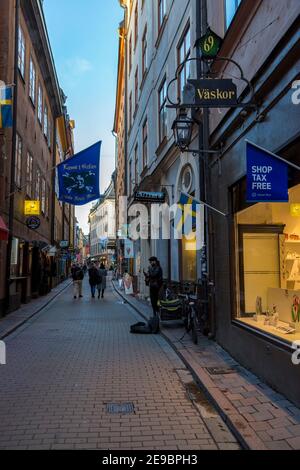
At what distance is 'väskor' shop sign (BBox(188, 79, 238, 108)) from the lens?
6750 mm

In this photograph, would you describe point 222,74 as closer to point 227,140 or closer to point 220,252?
point 227,140

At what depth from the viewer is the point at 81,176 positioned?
14992 mm

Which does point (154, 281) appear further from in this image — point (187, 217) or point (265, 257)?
point (265, 257)

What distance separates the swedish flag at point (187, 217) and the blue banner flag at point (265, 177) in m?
5.17

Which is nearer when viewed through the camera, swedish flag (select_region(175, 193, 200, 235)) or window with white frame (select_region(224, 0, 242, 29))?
window with white frame (select_region(224, 0, 242, 29))

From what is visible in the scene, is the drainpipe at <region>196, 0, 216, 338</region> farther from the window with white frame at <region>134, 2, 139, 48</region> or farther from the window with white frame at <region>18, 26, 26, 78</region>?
the window with white frame at <region>134, 2, 139, 48</region>

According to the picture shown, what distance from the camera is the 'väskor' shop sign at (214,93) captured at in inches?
266

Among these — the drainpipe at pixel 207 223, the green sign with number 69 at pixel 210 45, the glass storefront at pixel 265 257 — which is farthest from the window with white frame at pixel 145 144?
the glass storefront at pixel 265 257

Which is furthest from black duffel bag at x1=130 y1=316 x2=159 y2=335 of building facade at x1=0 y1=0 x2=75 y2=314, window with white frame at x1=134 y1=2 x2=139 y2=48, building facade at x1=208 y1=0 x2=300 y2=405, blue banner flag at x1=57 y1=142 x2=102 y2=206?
window with white frame at x1=134 y1=2 x2=139 y2=48

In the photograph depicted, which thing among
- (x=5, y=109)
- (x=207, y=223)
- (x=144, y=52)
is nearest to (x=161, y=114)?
(x=144, y=52)

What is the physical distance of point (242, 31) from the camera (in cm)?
753

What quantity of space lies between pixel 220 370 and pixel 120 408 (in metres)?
2.13

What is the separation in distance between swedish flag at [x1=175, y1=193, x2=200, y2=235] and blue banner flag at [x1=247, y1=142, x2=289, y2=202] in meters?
5.17
